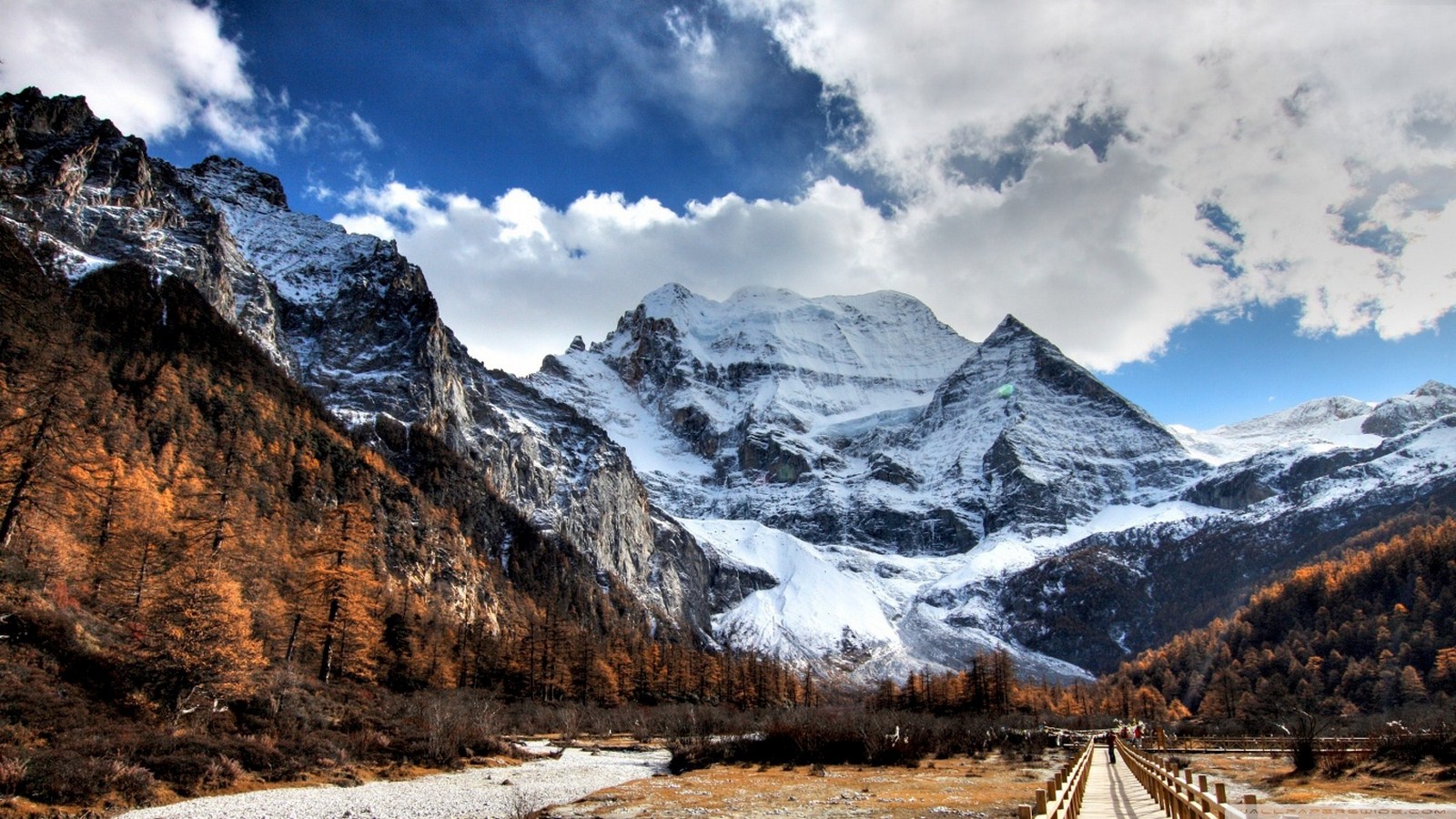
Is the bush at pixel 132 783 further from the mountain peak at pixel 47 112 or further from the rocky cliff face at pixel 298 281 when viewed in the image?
the mountain peak at pixel 47 112

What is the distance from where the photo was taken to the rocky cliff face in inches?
4190

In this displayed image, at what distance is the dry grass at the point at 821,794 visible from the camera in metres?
32.3

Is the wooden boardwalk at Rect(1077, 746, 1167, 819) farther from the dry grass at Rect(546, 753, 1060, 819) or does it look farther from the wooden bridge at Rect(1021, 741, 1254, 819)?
the dry grass at Rect(546, 753, 1060, 819)

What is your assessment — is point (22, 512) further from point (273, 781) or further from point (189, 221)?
point (189, 221)

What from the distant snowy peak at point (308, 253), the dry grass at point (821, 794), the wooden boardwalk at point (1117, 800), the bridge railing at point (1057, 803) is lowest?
the dry grass at point (821, 794)

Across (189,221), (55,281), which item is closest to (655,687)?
(55,281)

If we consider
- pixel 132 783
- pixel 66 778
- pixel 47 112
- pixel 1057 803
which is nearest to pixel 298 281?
pixel 47 112

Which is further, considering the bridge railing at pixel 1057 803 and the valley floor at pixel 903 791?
the valley floor at pixel 903 791

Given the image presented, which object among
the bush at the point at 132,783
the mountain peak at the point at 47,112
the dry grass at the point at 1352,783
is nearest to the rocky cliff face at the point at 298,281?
the mountain peak at the point at 47,112

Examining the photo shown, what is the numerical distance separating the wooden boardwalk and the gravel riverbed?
57.2 feet

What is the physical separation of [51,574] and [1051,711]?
15201 centimetres

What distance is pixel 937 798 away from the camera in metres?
36.7

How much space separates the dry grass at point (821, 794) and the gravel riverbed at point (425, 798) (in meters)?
2.01

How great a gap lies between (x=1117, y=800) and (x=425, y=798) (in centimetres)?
2620
